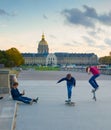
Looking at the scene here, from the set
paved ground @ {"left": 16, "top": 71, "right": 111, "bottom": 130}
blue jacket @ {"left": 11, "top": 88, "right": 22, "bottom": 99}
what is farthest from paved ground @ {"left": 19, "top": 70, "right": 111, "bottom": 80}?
paved ground @ {"left": 16, "top": 71, "right": 111, "bottom": 130}

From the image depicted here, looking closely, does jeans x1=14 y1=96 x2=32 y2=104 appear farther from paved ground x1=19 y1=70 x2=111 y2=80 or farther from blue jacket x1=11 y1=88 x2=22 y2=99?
paved ground x1=19 y1=70 x2=111 y2=80

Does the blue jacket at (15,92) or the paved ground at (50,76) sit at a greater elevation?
the blue jacket at (15,92)

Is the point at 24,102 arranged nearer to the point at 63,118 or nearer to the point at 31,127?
the point at 63,118

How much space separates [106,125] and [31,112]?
3.22 meters

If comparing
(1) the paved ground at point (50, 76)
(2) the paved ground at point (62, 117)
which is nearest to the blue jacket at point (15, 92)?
(2) the paved ground at point (62, 117)

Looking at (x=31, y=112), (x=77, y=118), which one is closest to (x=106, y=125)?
(x=77, y=118)

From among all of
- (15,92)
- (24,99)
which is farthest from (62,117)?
(15,92)

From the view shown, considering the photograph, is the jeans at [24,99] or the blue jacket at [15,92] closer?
the jeans at [24,99]

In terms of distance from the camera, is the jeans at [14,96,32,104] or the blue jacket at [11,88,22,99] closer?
the jeans at [14,96,32,104]

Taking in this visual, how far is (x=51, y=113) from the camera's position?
12.4 meters

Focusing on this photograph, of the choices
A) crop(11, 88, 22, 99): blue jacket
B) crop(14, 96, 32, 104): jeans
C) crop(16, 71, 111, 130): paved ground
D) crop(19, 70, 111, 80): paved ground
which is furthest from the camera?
crop(19, 70, 111, 80): paved ground

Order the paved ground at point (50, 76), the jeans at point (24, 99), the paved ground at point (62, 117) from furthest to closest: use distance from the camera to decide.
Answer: the paved ground at point (50, 76) < the jeans at point (24, 99) < the paved ground at point (62, 117)

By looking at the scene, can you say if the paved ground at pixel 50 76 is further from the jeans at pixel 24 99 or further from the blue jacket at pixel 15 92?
the jeans at pixel 24 99

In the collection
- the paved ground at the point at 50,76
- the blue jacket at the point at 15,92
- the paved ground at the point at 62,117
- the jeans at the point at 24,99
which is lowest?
the paved ground at the point at 50,76
